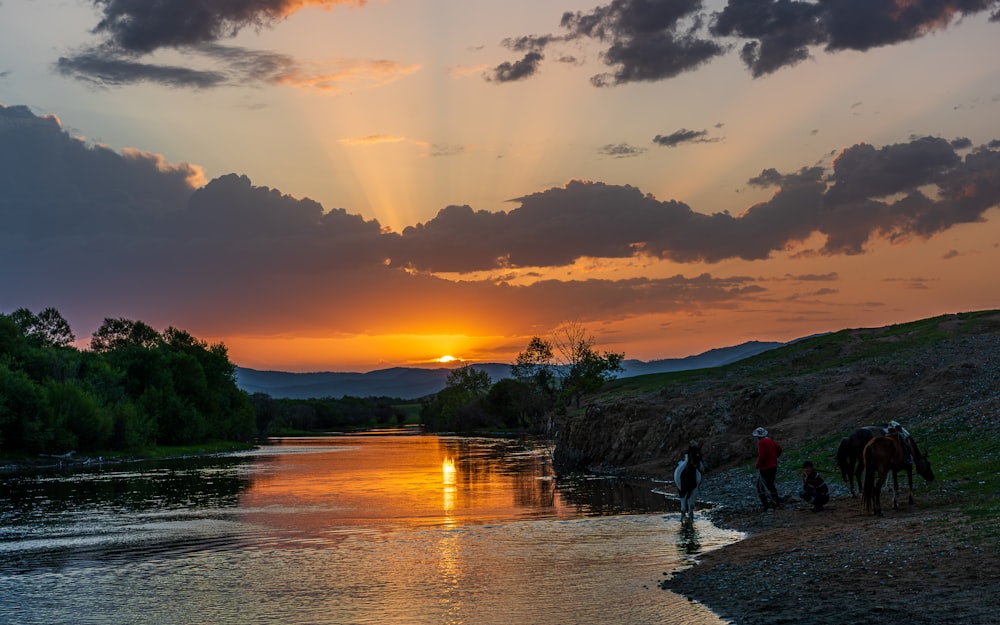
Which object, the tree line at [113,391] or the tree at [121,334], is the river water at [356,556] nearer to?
the tree line at [113,391]

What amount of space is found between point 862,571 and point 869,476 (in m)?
8.79

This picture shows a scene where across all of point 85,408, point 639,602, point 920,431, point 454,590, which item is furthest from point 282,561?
point 85,408

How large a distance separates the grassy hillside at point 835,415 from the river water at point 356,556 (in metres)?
8.20

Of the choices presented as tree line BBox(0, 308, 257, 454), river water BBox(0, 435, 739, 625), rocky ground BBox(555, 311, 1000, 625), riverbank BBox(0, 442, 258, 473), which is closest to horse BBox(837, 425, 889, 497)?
rocky ground BBox(555, 311, 1000, 625)

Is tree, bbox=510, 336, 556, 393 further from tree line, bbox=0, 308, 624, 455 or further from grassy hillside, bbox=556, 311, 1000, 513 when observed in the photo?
grassy hillside, bbox=556, 311, 1000, 513

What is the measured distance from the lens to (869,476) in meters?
27.5

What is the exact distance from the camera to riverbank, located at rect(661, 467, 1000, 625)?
54.0ft

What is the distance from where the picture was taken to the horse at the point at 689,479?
33.1 metres

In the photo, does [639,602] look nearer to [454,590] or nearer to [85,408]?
[454,590]

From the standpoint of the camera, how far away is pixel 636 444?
6297 centimetres

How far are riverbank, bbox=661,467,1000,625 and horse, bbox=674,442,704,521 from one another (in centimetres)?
458

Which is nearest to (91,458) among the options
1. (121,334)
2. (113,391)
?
(113,391)

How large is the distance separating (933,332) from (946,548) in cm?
6984

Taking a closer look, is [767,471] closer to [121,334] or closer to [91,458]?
[91,458]
